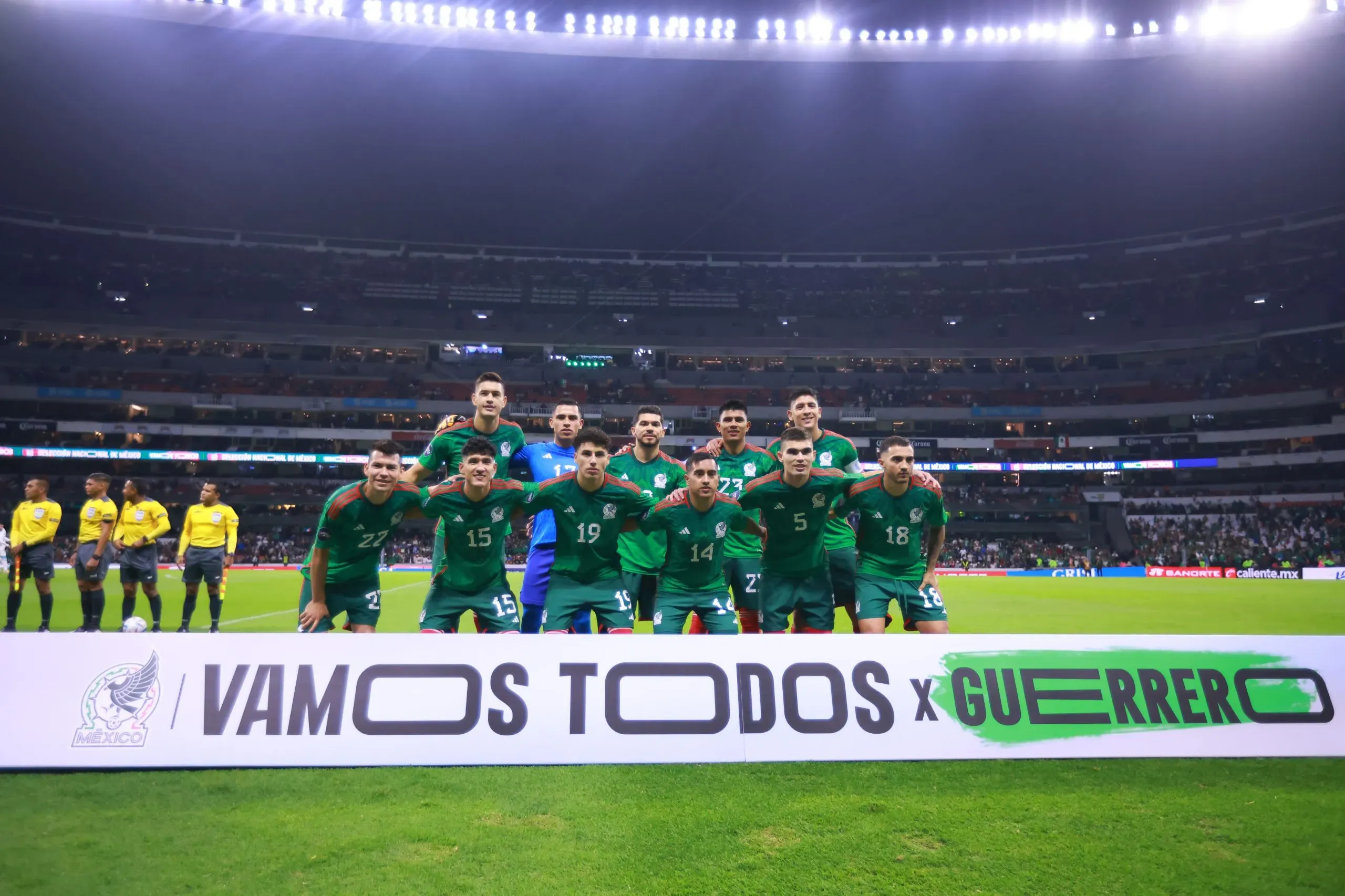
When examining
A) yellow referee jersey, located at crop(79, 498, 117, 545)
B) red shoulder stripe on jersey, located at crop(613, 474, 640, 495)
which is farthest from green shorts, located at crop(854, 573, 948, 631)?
yellow referee jersey, located at crop(79, 498, 117, 545)

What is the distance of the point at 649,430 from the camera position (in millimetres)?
7230

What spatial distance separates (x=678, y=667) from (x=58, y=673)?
410cm

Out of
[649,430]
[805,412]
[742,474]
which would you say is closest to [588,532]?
[649,430]

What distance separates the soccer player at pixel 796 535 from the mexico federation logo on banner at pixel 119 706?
467cm

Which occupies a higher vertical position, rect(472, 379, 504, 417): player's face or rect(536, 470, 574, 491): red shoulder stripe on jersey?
rect(472, 379, 504, 417): player's face

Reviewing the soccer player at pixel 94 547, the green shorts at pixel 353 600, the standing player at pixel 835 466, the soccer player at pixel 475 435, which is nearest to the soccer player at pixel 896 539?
the standing player at pixel 835 466

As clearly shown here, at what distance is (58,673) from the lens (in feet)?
15.8

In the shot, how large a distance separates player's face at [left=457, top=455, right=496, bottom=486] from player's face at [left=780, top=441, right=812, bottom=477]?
257 cm

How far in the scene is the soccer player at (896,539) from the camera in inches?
268

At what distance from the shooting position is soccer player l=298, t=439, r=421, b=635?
6117 mm

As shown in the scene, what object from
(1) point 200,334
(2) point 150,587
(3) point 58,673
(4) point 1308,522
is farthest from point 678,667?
(1) point 200,334

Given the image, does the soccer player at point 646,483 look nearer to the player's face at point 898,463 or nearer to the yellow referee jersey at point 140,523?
the player's face at point 898,463

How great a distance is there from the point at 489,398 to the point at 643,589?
8.17 feet

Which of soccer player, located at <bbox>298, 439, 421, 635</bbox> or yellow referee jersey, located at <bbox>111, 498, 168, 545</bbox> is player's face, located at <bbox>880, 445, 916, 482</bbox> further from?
yellow referee jersey, located at <bbox>111, 498, 168, 545</bbox>
